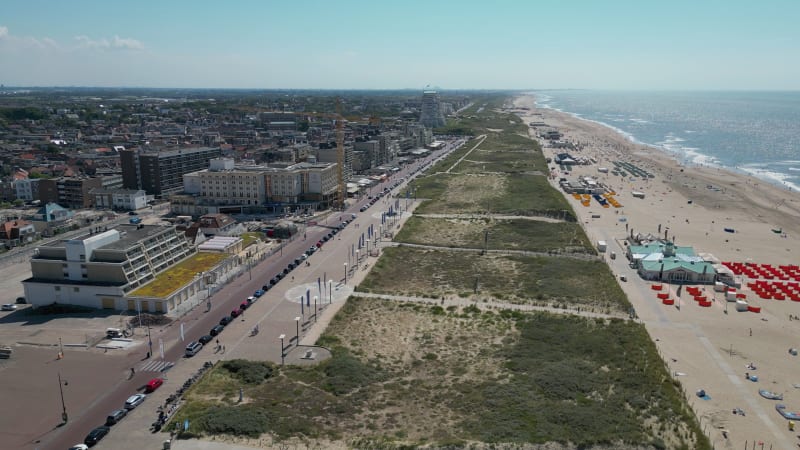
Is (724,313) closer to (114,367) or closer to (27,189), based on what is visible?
(114,367)

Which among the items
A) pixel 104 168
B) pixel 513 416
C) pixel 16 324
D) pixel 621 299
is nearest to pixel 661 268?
pixel 621 299

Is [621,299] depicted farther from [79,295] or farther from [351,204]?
[351,204]

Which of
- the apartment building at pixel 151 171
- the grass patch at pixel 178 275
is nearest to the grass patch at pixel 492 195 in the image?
the grass patch at pixel 178 275

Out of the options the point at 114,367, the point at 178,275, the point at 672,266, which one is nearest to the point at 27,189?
the point at 178,275

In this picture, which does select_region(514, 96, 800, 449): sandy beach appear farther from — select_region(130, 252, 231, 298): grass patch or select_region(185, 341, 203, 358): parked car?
select_region(130, 252, 231, 298): grass patch

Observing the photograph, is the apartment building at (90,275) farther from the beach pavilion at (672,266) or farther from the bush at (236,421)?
the beach pavilion at (672,266)

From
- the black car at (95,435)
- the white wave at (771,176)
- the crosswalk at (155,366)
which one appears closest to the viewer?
the black car at (95,435)

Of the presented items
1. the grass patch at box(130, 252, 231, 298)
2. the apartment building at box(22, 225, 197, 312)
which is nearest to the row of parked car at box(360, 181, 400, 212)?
the grass patch at box(130, 252, 231, 298)
